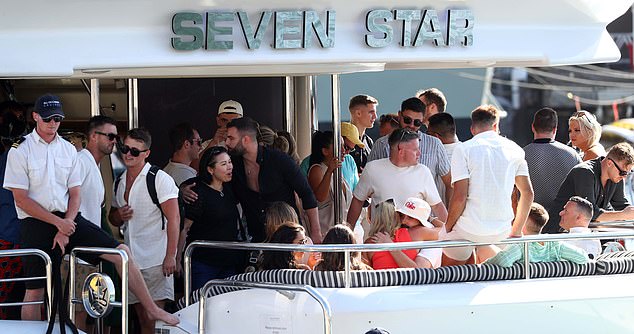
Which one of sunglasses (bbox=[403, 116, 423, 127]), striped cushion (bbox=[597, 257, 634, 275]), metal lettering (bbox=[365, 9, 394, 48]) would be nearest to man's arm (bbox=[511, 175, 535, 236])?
striped cushion (bbox=[597, 257, 634, 275])

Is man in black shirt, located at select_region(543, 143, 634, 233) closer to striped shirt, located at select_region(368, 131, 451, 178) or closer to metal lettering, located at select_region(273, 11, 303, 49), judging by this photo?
striped shirt, located at select_region(368, 131, 451, 178)

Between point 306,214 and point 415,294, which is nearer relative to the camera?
point 415,294

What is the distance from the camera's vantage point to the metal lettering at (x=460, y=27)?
6.13 metres

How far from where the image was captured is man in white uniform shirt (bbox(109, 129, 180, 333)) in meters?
6.52

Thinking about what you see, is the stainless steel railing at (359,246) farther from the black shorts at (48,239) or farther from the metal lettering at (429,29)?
the metal lettering at (429,29)

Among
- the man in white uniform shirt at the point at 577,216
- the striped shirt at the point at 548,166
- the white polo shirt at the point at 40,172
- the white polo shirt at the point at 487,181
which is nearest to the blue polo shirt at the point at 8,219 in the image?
the white polo shirt at the point at 40,172

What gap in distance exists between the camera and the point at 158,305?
667 cm

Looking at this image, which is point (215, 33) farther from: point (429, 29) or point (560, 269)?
point (560, 269)

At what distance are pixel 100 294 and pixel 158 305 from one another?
0.96m

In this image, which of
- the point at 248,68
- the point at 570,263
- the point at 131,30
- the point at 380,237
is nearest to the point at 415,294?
the point at 380,237

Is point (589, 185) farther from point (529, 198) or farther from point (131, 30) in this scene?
point (131, 30)

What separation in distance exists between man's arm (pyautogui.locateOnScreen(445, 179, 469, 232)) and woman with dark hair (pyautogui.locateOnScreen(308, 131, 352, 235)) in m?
1.56

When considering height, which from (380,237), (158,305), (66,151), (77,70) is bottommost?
(158,305)

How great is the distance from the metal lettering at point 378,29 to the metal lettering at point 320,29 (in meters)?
0.19
